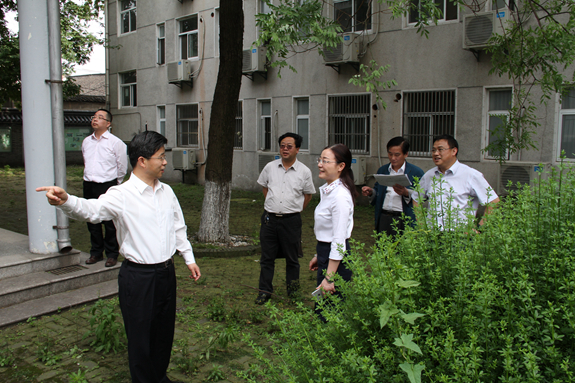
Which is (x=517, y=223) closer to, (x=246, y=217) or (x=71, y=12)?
(x=246, y=217)

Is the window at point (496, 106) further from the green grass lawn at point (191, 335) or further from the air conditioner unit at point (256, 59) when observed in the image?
the air conditioner unit at point (256, 59)

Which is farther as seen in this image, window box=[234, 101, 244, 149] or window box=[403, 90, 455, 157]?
window box=[234, 101, 244, 149]

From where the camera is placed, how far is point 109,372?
383 cm

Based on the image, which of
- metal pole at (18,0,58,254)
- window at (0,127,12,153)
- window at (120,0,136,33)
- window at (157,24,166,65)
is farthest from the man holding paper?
window at (0,127,12,153)

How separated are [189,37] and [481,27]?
1175 centimetres

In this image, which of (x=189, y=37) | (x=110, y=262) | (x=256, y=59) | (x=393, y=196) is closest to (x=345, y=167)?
(x=393, y=196)

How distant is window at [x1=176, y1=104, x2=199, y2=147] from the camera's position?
19.0m

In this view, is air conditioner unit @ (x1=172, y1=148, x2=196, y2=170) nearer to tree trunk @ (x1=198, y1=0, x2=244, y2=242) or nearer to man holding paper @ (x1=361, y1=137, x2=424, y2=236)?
tree trunk @ (x1=198, y1=0, x2=244, y2=242)

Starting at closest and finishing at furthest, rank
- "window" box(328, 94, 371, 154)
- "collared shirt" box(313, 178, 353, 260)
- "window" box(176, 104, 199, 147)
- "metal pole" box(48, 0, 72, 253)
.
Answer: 1. "collared shirt" box(313, 178, 353, 260)
2. "metal pole" box(48, 0, 72, 253)
3. "window" box(328, 94, 371, 154)
4. "window" box(176, 104, 199, 147)

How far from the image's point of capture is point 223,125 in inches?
320

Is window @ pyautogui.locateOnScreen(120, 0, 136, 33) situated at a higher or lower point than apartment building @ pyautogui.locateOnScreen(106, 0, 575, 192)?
higher

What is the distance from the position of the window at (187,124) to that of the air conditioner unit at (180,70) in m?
1.17

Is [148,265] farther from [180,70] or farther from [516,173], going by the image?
[180,70]

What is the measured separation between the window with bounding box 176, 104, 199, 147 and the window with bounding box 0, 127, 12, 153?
515 inches
